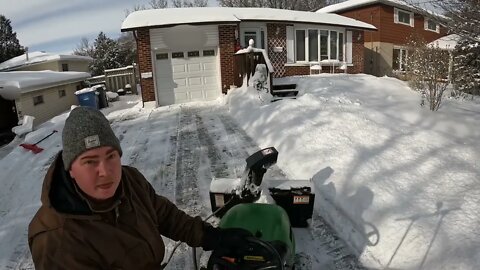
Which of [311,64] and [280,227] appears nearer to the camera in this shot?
[280,227]

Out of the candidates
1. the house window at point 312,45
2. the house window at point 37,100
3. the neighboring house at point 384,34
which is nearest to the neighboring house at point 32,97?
the house window at point 37,100

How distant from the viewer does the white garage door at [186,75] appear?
13.7 meters

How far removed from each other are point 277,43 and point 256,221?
14678mm

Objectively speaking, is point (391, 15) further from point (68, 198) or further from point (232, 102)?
point (68, 198)

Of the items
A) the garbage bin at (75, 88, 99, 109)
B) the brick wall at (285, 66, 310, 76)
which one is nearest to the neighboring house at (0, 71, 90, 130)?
the garbage bin at (75, 88, 99, 109)

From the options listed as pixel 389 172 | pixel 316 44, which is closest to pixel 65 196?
pixel 389 172

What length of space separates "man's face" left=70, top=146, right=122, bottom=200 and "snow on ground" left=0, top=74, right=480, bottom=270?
2093 mm

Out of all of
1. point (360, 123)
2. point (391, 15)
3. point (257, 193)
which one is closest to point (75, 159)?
point (257, 193)

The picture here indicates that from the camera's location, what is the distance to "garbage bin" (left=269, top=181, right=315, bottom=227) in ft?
12.5

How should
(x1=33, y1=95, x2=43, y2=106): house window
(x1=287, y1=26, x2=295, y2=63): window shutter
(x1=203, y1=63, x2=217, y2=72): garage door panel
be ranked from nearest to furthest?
1. (x1=203, y1=63, x2=217, y2=72): garage door panel
2. (x1=33, y1=95, x2=43, y2=106): house window
3. (x1=287, y1=26, x2=295, y2=63): window shutter

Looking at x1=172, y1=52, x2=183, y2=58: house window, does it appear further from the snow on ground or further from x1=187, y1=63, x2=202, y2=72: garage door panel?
the snow on ground

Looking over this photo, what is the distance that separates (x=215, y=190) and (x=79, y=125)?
240cm

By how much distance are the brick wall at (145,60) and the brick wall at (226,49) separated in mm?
2775

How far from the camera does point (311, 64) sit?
17.4 metres
